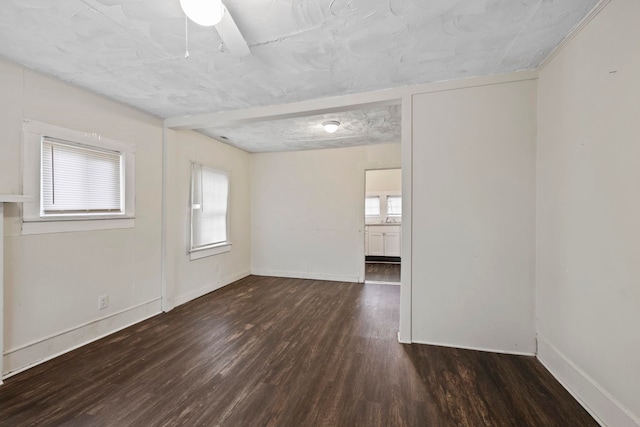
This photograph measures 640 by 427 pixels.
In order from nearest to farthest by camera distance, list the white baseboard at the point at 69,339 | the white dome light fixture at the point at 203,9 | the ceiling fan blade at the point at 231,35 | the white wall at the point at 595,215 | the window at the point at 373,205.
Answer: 1. the white dome light fixture at the point at 203,9
2. the white wall at the point at 595,215
3. the ceiling fan blade at the point at 231,35
4. the white baseboard at the point at 69,339
5. the window at the point at 373,205

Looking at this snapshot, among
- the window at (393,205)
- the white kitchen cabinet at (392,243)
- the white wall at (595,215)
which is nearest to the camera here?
the white wall at (595,215)

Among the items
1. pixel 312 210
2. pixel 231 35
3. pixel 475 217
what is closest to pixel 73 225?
pixel 231 35

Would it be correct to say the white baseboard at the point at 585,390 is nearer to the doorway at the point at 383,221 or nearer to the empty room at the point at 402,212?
the empty room at the point at 402,212

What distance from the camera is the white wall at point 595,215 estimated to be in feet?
4.50

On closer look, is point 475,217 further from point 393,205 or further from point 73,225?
point 393,205

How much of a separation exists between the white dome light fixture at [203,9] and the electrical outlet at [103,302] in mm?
2803

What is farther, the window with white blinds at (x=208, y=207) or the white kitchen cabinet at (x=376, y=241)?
the white kitchen cabinet at (x=376, y=241)

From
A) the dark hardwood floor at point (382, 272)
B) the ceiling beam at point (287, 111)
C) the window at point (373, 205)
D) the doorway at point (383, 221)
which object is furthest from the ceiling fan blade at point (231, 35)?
the window at point (373, 205)

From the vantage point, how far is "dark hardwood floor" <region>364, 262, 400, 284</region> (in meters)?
4.95

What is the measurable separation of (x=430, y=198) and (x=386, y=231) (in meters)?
4.35

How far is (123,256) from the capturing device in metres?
2.87

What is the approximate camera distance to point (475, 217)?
Result: 2354 mm

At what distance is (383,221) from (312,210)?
280cm

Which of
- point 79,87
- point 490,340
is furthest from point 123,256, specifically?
point 490,340
